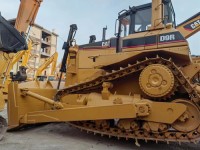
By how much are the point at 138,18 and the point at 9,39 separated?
9.87 ft

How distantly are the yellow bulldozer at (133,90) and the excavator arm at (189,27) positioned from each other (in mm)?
650

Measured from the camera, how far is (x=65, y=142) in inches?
210

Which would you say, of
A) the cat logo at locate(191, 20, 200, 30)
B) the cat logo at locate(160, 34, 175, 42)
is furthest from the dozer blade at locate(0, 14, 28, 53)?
the cat logo at locate(191, 20, 200, 30)

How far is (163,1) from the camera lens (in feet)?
20.1

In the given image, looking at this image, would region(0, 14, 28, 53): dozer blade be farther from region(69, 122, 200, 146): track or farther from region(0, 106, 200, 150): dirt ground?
region(69, 122, 200, 146): track

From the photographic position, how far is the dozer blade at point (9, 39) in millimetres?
5328

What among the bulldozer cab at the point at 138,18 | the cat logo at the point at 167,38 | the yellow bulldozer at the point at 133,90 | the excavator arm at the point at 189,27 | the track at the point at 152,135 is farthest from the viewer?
the excavator arm at the point at 189,27

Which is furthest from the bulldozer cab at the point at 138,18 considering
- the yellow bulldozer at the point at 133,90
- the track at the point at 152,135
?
the track at the point at 152,135

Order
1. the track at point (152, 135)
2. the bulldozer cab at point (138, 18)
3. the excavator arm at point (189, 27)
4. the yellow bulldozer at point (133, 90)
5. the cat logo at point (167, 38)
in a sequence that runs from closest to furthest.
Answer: the track at point (152, 135), the yellow bulldozer at point (133, 90), the cat logo at point (167, 38), the bulldozer cab at point (138, 18), the excavator arm at point (189, 27)

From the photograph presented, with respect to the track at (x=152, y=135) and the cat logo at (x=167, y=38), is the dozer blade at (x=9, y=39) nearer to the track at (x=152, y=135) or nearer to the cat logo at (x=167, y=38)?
the track at (x=152, y=135)

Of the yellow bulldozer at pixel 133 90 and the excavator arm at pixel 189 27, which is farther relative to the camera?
the excavator arm at pixel 189 27

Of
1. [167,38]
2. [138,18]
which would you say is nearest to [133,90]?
[167,38]

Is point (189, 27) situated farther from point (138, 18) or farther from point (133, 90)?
point (133, 90)

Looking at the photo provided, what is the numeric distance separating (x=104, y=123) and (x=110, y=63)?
1.29 meters
